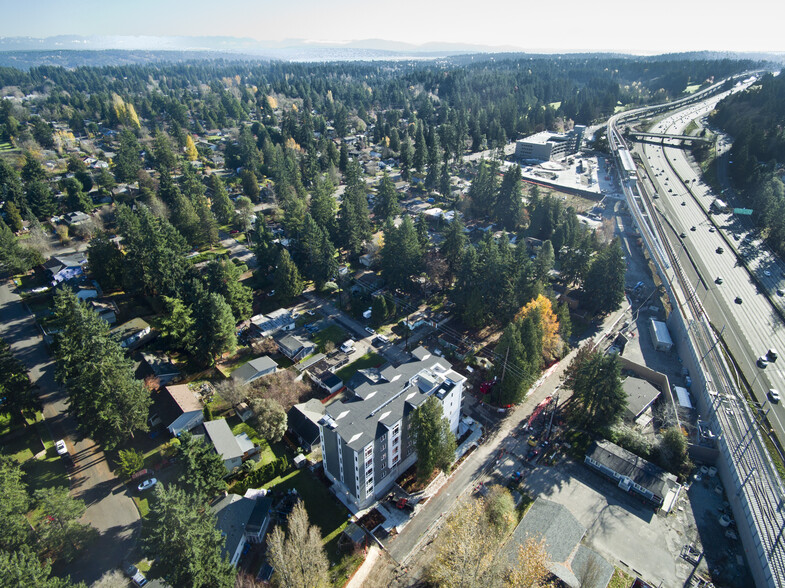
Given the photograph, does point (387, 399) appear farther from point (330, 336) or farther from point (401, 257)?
point (401, 257)

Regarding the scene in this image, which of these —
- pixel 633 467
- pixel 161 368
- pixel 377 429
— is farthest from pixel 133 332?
pixel 633 467

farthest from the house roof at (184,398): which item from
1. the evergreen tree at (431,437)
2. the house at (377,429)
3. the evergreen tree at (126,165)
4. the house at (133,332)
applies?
the evergreen tree at (126,165)

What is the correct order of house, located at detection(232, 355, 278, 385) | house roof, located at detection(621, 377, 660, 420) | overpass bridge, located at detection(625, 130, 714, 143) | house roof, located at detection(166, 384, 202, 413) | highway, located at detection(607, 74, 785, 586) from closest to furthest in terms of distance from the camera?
highway, located at detection(607, 74, 785, 586)
house roof, located at detection(166, 384, 202, 413)
house roof, located at detection(621, 377, 660, 420)
house, located at detection(232, 355, 278, 385)
overpass bridge, located at detection(625, 130, 714, 143)

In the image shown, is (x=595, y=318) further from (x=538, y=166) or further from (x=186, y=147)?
(x=186, y=147)

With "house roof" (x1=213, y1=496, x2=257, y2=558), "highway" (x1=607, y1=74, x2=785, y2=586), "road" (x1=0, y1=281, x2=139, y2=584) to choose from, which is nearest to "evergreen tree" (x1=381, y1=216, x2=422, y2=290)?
"house roof" (x1=213, y1=496, x2=257, y2=558)

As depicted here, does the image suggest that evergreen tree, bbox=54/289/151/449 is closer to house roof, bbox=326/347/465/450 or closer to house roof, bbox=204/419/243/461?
house roof, bbox=204/419/243/461

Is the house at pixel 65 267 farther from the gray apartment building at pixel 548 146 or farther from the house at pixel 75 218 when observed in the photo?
the gray apartment building at pixel 548 146

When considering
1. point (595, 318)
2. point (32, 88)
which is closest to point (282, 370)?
point (595, 318)
